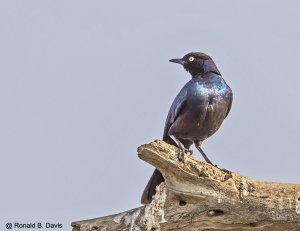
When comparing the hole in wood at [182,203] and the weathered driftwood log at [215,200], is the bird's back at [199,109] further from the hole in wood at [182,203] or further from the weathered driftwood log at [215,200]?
the hole in wood at [182,203]

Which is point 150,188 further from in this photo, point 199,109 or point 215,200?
point 215,200

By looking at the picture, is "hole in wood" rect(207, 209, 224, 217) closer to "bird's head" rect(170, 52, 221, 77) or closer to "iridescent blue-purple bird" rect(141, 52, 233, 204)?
"iridescent blue-purple bird" rect(141, 52, 233, 204)

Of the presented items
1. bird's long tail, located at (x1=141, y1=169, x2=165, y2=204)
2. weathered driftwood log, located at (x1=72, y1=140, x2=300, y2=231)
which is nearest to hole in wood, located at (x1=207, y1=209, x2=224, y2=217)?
weathered driftwood log, located at (x1=72, y1=140, x2=300, y2=231)

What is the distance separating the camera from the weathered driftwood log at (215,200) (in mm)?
7781

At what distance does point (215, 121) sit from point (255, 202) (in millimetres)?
2596

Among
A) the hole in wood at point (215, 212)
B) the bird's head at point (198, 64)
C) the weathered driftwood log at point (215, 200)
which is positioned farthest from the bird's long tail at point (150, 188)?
the hole in wood at point (215, 212)

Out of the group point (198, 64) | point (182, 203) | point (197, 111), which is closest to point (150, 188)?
point (197, 111)

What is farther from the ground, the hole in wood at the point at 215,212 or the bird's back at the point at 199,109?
the bird's back at the point at 199,109

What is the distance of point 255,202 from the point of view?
25.7 feet

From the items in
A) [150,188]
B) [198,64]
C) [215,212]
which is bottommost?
[215,212]

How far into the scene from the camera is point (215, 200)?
7.82 m

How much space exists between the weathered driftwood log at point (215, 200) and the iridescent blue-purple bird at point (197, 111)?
1994 mm

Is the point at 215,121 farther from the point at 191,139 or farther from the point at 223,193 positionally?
the point at 223,193

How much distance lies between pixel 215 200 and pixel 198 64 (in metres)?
3.63
